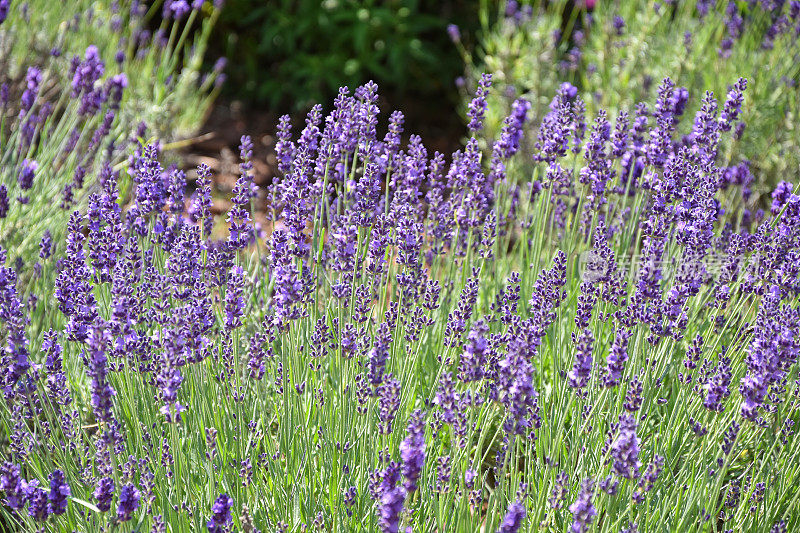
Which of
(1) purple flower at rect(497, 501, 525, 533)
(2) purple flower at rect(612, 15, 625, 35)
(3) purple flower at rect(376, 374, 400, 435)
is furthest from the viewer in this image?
(2) purple flower at rect(612, 15, 625, 35)

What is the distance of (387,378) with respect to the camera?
2.12m

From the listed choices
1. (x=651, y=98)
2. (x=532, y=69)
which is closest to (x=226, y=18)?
(x=532, y=69)

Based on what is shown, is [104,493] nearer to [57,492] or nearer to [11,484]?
[57,492]

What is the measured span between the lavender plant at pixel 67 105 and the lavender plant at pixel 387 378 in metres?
0.83

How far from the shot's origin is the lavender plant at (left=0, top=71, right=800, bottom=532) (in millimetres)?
2043

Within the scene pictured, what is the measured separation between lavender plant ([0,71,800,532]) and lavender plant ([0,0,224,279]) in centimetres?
83

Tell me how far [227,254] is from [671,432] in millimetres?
1502

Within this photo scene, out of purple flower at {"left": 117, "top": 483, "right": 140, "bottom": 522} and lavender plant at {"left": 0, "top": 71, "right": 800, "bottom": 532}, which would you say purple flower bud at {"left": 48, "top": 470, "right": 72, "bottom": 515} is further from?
purple flower at {"left": 117, "top": 483, "right": 140, "bottom": 522}

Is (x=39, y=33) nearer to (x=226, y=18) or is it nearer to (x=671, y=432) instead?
(x=226, y=18)

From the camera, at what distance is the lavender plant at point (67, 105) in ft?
12.4

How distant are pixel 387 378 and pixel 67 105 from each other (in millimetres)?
3929

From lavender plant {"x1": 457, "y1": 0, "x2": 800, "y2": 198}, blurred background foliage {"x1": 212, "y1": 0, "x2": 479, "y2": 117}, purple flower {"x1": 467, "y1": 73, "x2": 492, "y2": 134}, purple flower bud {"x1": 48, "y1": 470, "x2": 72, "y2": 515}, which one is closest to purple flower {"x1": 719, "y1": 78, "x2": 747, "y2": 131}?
purple flower {"x1": 467, "y1": 73, "x2": 492, "y2": 134}

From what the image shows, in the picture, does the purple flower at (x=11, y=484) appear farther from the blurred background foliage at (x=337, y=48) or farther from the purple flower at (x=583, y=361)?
the blurred background foliage at (x=337, y=48)

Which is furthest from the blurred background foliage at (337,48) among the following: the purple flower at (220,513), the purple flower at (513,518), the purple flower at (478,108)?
the purple flower at (513,518)
